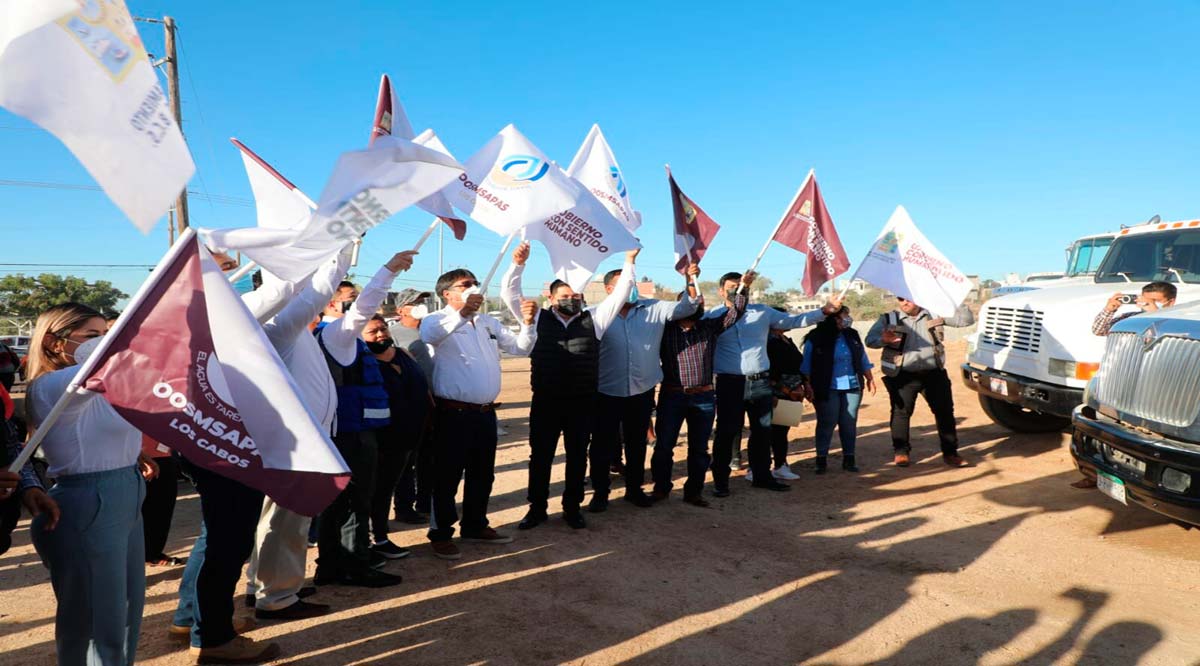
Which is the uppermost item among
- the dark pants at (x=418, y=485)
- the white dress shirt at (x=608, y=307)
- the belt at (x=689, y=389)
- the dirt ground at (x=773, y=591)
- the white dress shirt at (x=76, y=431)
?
the white dress shirt at (x=608, y=307)

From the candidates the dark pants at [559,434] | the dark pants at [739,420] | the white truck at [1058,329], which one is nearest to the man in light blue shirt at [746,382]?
the dark pants at [739,420]

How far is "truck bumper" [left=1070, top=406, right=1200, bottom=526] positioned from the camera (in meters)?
4.21

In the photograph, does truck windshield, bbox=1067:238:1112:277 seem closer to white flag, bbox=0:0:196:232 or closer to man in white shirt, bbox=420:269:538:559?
man in white shirt, bbox=420:269:538:559

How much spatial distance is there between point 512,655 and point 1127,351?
14.9ft

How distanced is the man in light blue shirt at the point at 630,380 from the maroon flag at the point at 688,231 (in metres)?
0.12

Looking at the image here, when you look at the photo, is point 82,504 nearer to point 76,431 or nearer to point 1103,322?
point 76,431

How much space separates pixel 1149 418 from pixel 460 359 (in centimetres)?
453

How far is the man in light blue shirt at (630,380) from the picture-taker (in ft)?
20.8

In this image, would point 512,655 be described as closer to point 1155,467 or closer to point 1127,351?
point 1155,467

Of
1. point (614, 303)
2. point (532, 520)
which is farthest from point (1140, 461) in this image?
point (532, 520)

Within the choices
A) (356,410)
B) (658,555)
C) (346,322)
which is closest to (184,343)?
(346,322)

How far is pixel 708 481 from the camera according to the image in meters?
7.66

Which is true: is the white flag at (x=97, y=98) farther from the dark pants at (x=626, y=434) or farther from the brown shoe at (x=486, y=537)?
the dark pants at (x=626, y=434)

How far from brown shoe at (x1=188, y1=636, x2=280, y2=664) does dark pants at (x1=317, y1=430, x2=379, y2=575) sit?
103 centimetres
